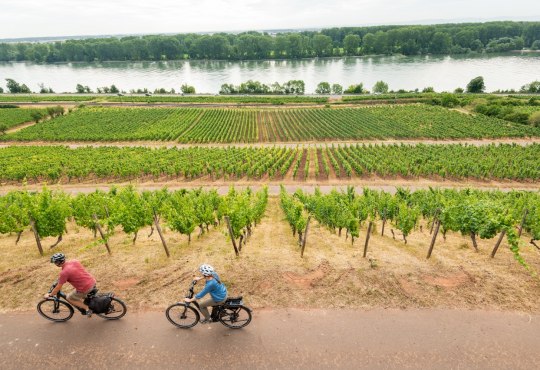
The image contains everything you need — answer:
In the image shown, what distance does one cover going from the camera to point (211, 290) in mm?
8156

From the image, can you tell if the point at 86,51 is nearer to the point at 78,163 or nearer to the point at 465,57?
the point at 78,163

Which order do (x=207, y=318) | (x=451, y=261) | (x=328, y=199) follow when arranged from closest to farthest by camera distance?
(x=207, y=318)
(x=451, y=261)
(x=328, y=199)

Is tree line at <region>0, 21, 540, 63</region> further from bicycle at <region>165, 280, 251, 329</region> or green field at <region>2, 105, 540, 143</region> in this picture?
bicycle at <region>165, 280, 251, 329</region>

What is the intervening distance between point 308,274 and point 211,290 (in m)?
4.02

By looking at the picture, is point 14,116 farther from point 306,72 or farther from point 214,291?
point 306,72

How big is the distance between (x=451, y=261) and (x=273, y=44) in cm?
16984

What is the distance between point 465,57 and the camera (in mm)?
144750

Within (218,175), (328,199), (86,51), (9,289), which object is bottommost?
(218,175)

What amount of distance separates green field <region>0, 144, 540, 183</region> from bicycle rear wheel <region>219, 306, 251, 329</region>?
2786 cm

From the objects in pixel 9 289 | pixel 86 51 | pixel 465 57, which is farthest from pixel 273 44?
pixel 9 289

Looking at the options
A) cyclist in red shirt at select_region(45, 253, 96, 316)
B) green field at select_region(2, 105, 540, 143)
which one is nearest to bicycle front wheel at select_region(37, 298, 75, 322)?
cyclist in red shirt at select_region(45, 253, 96, 316)

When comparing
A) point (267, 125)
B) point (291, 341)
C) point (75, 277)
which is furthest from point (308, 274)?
point (267, 125)

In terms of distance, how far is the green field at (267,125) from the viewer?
181ft

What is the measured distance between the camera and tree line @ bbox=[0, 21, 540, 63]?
152625 millimetres
